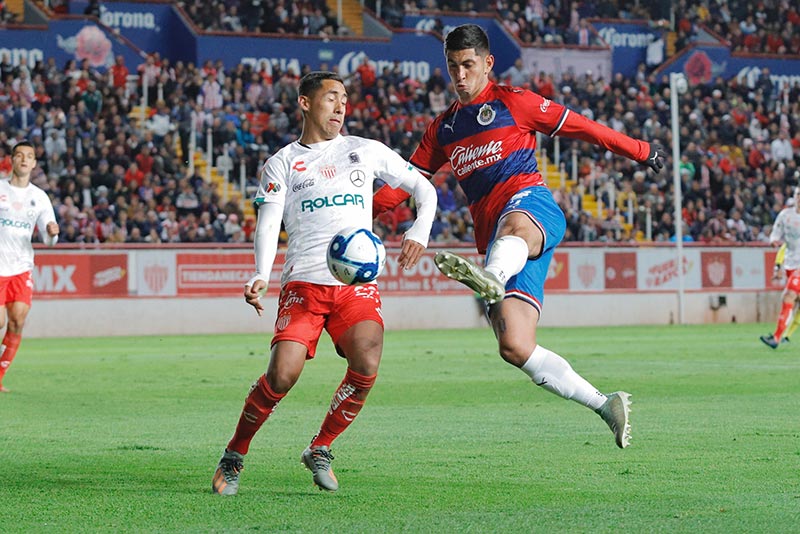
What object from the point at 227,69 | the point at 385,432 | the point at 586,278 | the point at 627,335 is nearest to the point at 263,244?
the point at 385,432

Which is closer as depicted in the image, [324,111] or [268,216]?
[268,216]

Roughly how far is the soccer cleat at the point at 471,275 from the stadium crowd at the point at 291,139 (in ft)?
67.9

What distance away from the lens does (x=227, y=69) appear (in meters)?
34.8

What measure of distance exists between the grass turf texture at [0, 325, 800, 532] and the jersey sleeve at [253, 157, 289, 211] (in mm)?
1495

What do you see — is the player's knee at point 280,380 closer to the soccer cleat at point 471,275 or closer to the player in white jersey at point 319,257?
the player in white jersey at point 319,257

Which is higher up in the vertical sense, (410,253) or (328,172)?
(328,172)

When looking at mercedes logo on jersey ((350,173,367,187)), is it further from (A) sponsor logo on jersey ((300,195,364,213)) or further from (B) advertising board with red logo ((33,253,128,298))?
(B) advertising board with red logo ((33,253,128,298))

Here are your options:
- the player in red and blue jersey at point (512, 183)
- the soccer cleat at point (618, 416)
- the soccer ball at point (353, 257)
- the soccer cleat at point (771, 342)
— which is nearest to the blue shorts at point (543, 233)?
the player in red and blue jersey at point (512, 183)

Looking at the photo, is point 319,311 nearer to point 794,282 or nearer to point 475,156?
point 475,156

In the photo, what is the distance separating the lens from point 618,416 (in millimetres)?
7195

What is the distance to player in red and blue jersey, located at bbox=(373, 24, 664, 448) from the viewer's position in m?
7.20

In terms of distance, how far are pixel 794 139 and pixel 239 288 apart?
18.6 m

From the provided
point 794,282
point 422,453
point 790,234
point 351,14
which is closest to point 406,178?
point 422,453

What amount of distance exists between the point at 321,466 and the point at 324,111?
1.87 metres
